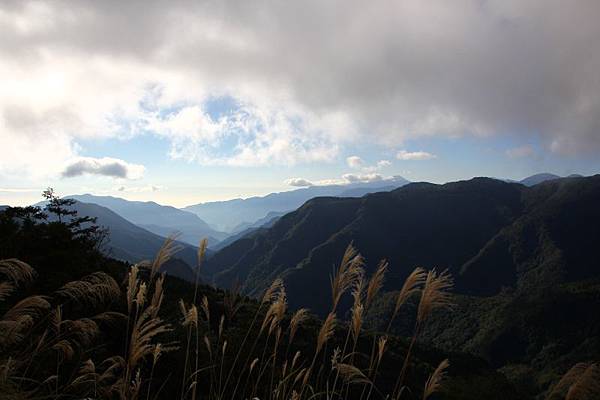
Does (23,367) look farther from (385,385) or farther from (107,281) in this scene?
(385,385)

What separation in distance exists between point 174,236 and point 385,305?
180 metres

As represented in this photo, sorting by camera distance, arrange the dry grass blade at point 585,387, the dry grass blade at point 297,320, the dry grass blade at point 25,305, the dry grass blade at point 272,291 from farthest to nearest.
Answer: the dry grass blade at point 272,291, the dry grass blade at point 297,320, the dry grass blade at point 25,305, the dry grass blade at point 585,387

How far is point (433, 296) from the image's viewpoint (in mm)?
3221

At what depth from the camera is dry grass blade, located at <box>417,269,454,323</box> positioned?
10.5 feet

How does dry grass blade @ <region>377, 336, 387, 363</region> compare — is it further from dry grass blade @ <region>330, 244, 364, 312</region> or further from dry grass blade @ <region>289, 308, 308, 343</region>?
dry grass blade @ <region>289, 308, 308, 343</region>

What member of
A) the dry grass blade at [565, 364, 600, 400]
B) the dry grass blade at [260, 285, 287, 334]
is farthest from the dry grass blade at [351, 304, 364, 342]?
the dry grass blade at [565, 364, 600, 400]

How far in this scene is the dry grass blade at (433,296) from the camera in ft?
10.5

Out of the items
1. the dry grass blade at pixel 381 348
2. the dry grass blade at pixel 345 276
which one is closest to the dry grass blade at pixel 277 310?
the dry grass blade at pixel 345 276

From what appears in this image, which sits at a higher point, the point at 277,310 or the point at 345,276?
the point at 345,276

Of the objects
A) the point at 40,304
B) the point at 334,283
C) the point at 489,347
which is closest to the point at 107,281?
the point at 40,304

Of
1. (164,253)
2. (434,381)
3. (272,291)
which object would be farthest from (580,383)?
(164,253)

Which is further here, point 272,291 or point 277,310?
point 272,291

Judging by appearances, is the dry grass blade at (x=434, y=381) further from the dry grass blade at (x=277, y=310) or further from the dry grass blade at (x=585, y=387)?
the dry grass blade at (x=277, y=310)

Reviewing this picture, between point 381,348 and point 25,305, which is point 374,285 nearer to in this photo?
point 381,348
